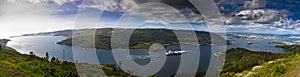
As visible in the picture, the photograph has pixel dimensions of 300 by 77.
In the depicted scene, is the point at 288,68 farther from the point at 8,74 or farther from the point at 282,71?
the point at 8,74

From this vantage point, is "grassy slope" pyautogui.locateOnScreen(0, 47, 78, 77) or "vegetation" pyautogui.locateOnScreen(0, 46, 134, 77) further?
"vegetation" pyautogui.locateOnScreen(0, 46, 134, 77)

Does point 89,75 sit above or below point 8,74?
below

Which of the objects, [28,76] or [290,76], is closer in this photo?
[290,76]

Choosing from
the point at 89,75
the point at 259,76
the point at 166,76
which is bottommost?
the point at 166,76

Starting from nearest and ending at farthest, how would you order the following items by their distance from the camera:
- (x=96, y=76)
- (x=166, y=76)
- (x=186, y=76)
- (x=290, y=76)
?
(x=290, y=76)
(x=96, y=76)
(x=186, y=76)
(x=166, y=76)

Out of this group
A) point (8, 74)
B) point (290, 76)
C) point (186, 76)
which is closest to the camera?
point (290, 76)

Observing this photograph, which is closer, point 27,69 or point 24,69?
point 24,69

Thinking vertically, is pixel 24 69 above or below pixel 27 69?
above

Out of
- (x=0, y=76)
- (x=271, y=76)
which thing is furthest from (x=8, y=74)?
(x=271, y=76)

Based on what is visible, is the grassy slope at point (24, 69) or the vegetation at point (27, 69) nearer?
the grassy slope at point (24, 69)

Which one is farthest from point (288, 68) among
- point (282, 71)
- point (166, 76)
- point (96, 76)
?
point (166, 76)
